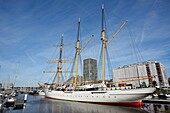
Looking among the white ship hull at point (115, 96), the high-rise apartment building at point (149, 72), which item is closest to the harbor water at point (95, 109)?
the white ship hull at point (115, 96)

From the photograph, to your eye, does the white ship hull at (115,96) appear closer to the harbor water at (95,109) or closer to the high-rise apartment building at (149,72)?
the harbor water at (95,109)

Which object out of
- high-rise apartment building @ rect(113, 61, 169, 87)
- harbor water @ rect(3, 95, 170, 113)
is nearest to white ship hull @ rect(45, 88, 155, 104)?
harbor water @ rect(3, 95, 170, 113)

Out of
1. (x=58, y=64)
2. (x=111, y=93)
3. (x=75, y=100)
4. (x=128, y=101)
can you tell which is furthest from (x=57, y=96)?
(x=128, y=101)

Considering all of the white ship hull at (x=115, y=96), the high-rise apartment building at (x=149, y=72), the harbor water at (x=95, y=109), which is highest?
the high-rise apartment building at (x=149, y=72)

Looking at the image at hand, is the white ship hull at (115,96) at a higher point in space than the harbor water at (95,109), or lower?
higher

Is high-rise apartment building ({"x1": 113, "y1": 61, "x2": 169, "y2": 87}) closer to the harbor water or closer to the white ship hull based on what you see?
the white ship hull

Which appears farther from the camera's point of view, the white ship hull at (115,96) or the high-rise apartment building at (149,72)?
the high-rise apartment building at (149,72)

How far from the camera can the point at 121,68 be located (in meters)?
147

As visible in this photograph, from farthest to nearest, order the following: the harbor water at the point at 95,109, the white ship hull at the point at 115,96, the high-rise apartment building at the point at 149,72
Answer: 1. the high-rise apartment building at the point at 149,72
2. the white ship hull at the point at 115,96
3. the harbor water at the point at 95,109

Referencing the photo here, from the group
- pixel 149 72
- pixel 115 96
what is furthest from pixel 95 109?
pixel 149 72

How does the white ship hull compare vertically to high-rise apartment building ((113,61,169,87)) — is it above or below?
below

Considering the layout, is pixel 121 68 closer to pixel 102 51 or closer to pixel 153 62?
pixel 153 62

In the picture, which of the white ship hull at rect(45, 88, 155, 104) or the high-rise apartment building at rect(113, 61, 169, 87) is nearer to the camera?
the white ship hull at rect(45, 88, 155, 104)

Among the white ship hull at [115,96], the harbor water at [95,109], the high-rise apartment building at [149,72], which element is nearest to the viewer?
the harbor water at [95,109]
